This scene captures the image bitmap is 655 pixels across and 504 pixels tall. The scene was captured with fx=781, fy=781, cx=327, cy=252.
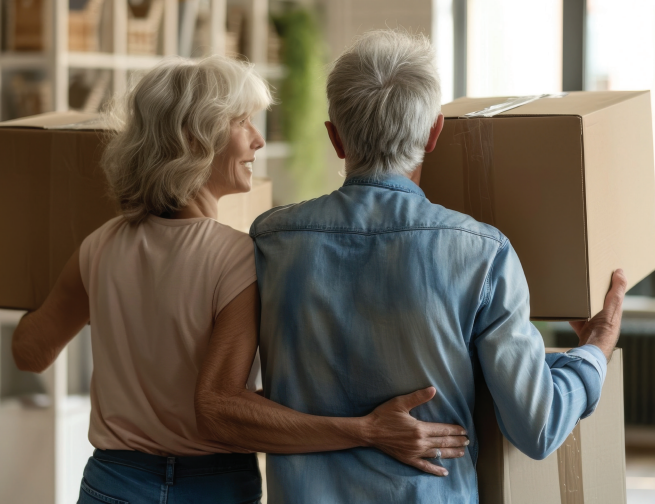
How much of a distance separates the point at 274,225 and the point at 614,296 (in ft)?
1.71

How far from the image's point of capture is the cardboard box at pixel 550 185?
1088 millimetres

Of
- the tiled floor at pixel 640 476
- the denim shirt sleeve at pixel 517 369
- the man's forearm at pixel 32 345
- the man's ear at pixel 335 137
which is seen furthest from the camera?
the tiled floor at pixel 640 476

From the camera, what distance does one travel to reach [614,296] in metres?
1.16

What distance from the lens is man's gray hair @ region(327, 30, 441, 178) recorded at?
38.6 inches

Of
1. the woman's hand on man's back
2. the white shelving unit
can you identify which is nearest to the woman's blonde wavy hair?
the woman's hand on man's back

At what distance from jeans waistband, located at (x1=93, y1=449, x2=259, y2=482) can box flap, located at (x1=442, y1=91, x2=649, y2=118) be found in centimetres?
61

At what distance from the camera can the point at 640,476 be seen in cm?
359

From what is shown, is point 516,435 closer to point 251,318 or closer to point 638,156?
point 251,318

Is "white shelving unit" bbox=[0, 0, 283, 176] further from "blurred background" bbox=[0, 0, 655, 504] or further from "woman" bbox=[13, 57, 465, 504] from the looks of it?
"woman" bbox=[13, 57, 465, 504]

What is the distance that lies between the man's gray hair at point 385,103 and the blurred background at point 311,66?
207 cm

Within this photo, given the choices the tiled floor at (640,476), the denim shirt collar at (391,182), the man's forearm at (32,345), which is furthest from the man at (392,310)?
the tiled floor at (640,476)

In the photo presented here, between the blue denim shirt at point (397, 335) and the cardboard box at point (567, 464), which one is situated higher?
the blue denim shirt at point (397, 335)

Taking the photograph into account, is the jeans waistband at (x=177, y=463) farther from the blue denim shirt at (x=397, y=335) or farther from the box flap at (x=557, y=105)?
the box flap at (x=557, y=105)

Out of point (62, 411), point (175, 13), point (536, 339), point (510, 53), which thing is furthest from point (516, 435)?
point (510, 53)
